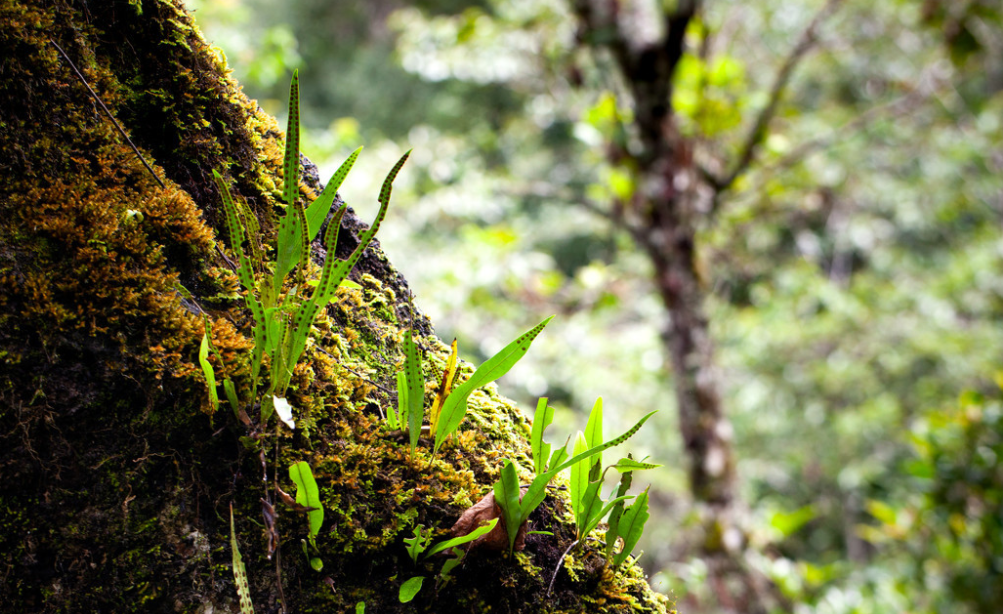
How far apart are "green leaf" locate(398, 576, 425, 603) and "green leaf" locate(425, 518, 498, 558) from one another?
0.04 m

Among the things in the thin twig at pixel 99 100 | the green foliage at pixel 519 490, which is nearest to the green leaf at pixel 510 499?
the green foliage at pixel 519 490

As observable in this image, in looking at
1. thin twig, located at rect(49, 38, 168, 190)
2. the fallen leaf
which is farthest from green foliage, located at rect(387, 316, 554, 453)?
thin twig, located at rect(49, 38, 168, 190)

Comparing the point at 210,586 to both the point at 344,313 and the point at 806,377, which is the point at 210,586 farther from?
the point at 806,377

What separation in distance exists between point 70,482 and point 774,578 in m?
3.71

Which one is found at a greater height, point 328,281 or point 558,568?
point 328,281

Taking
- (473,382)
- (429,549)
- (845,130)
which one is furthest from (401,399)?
(845,130)

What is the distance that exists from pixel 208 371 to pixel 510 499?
0.44 metres

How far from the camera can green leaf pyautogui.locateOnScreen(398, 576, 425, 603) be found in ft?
2.50

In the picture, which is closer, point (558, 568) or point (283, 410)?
point (283, 410)

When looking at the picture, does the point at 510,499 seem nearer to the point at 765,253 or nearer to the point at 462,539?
the point at 462,539

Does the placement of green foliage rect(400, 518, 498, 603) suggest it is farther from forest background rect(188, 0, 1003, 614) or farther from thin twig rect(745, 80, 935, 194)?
thin twig rect(745, 80, 935, 194)

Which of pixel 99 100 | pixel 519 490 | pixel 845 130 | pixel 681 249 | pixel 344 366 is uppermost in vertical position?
pixel 845 130

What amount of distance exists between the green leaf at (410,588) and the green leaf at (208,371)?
0.35 metres

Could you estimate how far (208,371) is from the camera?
0.74m
